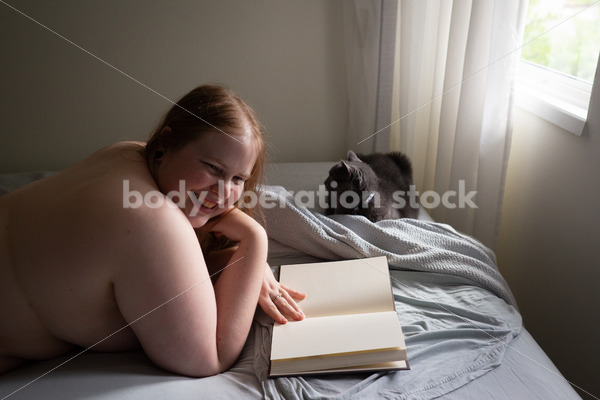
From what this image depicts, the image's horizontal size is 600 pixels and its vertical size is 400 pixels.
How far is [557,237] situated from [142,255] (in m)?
1.17

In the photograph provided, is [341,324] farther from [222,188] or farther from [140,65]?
[140,65]

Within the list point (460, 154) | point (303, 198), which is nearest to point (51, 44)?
point (303, 198)

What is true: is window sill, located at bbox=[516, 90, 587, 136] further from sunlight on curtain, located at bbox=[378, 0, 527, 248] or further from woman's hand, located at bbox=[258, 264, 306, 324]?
woman's hand, located at bbox=[258, 264, 306, 324]

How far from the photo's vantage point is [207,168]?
3.09 feet

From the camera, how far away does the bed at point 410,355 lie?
848 mm

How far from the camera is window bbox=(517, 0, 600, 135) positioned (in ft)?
5.01

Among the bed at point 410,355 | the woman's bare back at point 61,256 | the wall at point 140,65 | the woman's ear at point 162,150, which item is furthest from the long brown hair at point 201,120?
the wall at point 140,65

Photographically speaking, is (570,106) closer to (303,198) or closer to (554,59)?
(554,59)

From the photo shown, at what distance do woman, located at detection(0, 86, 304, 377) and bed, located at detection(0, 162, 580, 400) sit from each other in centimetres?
4

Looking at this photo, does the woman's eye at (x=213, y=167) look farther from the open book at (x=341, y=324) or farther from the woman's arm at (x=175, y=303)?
the open book at (x=341, y=324)

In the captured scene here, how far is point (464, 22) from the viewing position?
1701 mm

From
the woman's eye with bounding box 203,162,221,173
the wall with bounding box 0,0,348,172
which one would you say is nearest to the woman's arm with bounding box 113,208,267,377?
the woman's eye with bounding box 203,162,221,173

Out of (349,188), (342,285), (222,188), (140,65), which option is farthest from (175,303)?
(140,65)

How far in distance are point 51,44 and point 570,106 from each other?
1.76 meters
